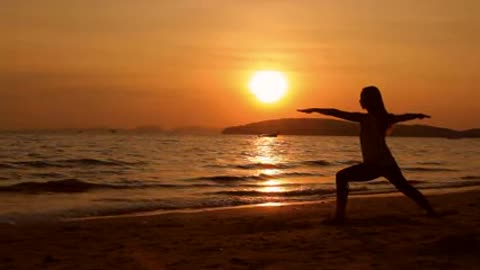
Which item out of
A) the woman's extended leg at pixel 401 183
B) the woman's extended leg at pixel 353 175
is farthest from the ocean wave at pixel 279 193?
the woman's extended leg at pixel 353 175

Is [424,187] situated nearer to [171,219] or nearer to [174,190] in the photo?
[174,190]

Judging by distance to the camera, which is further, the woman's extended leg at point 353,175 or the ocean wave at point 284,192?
the ocean wave at point 284,192

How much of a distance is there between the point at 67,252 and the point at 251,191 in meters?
11.2

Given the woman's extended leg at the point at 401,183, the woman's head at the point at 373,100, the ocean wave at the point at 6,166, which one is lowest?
the ocean wave at the point at 6,166

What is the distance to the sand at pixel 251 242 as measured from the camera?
6.25 meters

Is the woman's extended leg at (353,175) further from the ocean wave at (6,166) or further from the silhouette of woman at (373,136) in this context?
the ocean wave at (6,166)

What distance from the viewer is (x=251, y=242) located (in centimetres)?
758

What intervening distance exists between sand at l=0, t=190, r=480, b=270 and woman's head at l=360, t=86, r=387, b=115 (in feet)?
5.28

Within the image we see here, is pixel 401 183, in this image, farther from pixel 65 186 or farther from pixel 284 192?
pixel 65 186

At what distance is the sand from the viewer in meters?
6.25

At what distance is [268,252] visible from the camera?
6.82 meters

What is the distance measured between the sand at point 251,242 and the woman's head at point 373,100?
1.61m

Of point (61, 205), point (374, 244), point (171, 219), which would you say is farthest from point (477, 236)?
point (61, 205)

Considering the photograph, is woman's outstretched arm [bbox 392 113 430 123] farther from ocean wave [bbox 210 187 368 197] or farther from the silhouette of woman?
ocean wave [bbox 210 187 368 197]
